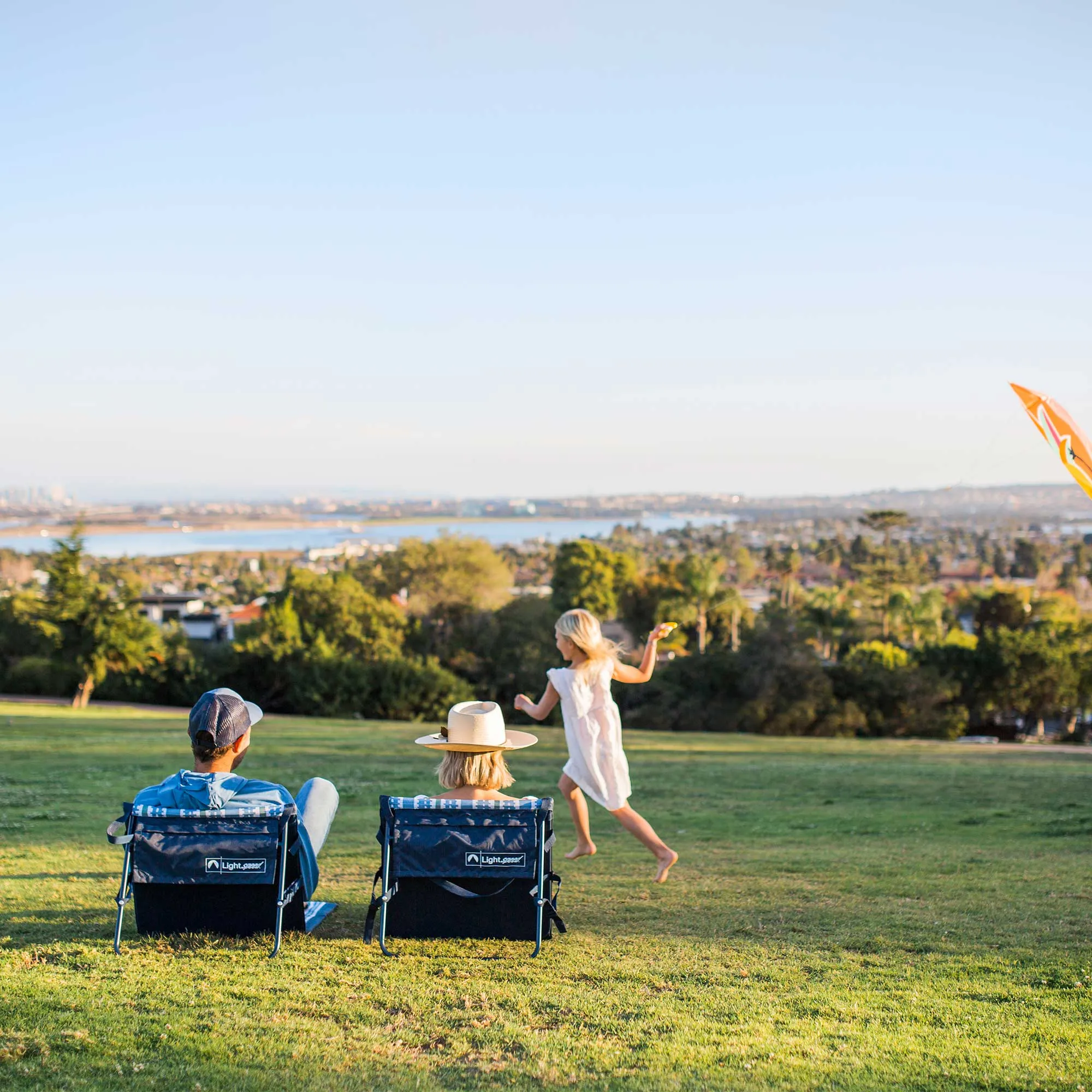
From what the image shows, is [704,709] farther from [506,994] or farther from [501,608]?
[506,994]

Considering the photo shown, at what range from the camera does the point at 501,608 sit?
49781 mm

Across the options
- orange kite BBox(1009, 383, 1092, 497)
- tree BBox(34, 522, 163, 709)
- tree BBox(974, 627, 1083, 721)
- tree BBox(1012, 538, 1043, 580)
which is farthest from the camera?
tree BBox(1012, 538, 1043, 580)

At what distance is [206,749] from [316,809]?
676mm

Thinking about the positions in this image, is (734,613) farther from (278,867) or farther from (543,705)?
(278,867)

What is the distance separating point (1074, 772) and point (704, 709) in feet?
81.9

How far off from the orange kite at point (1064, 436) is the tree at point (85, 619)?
102 feet

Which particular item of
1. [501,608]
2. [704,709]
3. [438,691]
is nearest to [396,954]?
[438,691]

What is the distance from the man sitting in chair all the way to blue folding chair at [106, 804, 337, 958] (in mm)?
72

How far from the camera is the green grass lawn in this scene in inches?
152

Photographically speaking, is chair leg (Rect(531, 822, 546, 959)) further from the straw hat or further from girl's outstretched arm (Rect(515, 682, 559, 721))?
girl's outstretched arm (Rect(515, 682, 559, 721))

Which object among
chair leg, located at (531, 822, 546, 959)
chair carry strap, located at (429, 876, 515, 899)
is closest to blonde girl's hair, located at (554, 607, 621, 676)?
chair leg, located at (531, 822, 546, 959)

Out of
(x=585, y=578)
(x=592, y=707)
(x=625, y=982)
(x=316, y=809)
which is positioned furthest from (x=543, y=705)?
(x=585, y=578)

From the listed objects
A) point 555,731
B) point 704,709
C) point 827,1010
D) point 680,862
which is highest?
point 827,1010

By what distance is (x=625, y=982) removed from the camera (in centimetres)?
487
